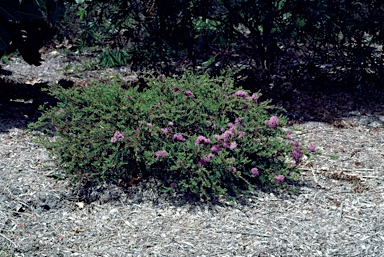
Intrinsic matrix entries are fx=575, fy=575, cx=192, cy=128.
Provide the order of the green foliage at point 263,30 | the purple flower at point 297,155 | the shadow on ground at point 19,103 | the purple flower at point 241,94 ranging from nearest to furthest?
the purple flower at point 297,155 → the purple flower at point 241,94 → the shadow on ground at point 19,103 → the green foliage at point 263,30

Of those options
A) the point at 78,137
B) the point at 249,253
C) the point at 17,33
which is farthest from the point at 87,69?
the point at 249,253

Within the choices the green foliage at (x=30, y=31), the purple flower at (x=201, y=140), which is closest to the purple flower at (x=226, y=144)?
the purple flower at (x=201, y=140)

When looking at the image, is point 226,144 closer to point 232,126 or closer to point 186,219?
point 232,126

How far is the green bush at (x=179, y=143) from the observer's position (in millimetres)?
4059

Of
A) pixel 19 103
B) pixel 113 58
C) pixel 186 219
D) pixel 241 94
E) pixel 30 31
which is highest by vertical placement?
pixel 30 31

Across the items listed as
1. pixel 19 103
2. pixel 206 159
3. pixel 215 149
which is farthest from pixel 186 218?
pixel 19 103

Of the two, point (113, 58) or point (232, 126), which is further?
point (113, 58)

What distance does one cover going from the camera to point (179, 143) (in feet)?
13.7

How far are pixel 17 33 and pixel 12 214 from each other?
2.63 metres

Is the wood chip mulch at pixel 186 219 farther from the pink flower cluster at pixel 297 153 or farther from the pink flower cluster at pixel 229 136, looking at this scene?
the pink flower cluster at pixel 229 136

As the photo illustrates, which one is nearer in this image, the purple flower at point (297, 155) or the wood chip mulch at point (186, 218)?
the wood chip mulch at point (186, 218)

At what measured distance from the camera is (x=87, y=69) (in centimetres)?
793

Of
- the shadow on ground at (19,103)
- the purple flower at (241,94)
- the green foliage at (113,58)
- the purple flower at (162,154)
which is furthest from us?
the green foliage at (113,58)

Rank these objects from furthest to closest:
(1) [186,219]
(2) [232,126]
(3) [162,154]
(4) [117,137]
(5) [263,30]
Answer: (5) [263,30], (2) [232,126], (4) [117,137], (3) [162,154], (1) [186,219]
